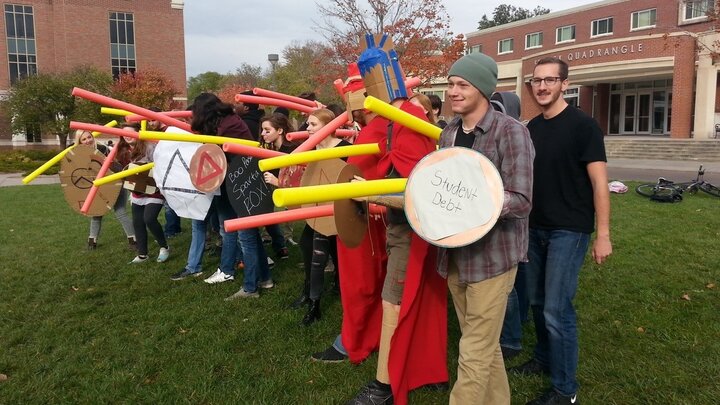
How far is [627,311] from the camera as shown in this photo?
14.3ft

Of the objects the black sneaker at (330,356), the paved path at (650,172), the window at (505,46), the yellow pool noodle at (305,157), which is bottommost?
the black sneaker at (330,356)

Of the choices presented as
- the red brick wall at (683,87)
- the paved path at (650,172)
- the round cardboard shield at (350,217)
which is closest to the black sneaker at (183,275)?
the round cardboard shield at (350,217)

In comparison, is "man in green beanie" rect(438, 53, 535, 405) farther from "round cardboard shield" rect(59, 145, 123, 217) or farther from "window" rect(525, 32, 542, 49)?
"window" rect(525, 32, 542, 49)

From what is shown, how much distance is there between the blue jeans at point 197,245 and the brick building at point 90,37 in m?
42.1

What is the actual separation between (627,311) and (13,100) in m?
37.0

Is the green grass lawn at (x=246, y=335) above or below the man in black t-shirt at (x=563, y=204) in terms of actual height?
below

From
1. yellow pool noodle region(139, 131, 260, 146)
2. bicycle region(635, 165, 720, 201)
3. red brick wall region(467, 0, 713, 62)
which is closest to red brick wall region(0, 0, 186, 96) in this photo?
red brick wall region(467, 0, 713, 62)

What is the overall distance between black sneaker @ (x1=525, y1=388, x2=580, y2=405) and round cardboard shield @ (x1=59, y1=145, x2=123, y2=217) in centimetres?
527

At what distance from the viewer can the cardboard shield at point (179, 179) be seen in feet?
16.6

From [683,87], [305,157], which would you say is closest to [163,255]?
[305,157]

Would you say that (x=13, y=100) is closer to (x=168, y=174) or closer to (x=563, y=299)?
(x=168, y=174)

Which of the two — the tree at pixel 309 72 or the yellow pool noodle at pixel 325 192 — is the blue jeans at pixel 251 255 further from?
the tree at pixel 309 72

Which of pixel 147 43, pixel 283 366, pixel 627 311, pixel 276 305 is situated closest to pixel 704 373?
pixel 627 311

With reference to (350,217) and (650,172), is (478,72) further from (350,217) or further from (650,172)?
(650,172)
